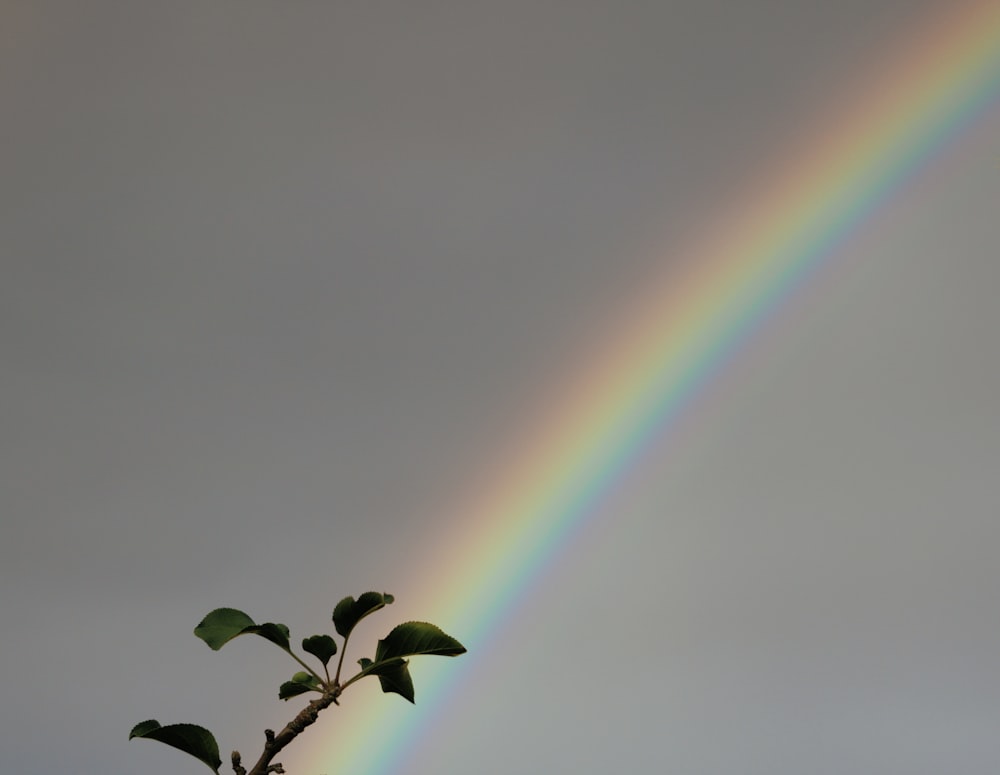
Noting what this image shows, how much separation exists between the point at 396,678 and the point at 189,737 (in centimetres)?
70

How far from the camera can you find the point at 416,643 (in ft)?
10.7

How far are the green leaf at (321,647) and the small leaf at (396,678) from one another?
248mm

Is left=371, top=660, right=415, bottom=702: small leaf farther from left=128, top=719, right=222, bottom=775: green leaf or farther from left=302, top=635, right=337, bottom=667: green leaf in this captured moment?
left=128, top=719, right=222, bottom=775: green leaf

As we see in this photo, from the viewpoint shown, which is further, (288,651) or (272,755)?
(288,651)

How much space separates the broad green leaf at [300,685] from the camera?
3342 mm

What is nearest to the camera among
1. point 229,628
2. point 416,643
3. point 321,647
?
point 229,628

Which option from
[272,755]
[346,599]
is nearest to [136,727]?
[272,755]

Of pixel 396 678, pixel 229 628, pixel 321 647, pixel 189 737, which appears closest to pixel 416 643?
pixel 396 678

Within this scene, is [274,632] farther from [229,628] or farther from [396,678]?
[396,678]

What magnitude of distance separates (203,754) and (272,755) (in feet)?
0.90

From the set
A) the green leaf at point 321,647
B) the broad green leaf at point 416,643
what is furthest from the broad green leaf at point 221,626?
the broad green leaf at point 416,643

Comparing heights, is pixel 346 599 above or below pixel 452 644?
above

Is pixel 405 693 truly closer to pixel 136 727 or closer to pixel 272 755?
pixel 272 755

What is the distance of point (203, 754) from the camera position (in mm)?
3219
